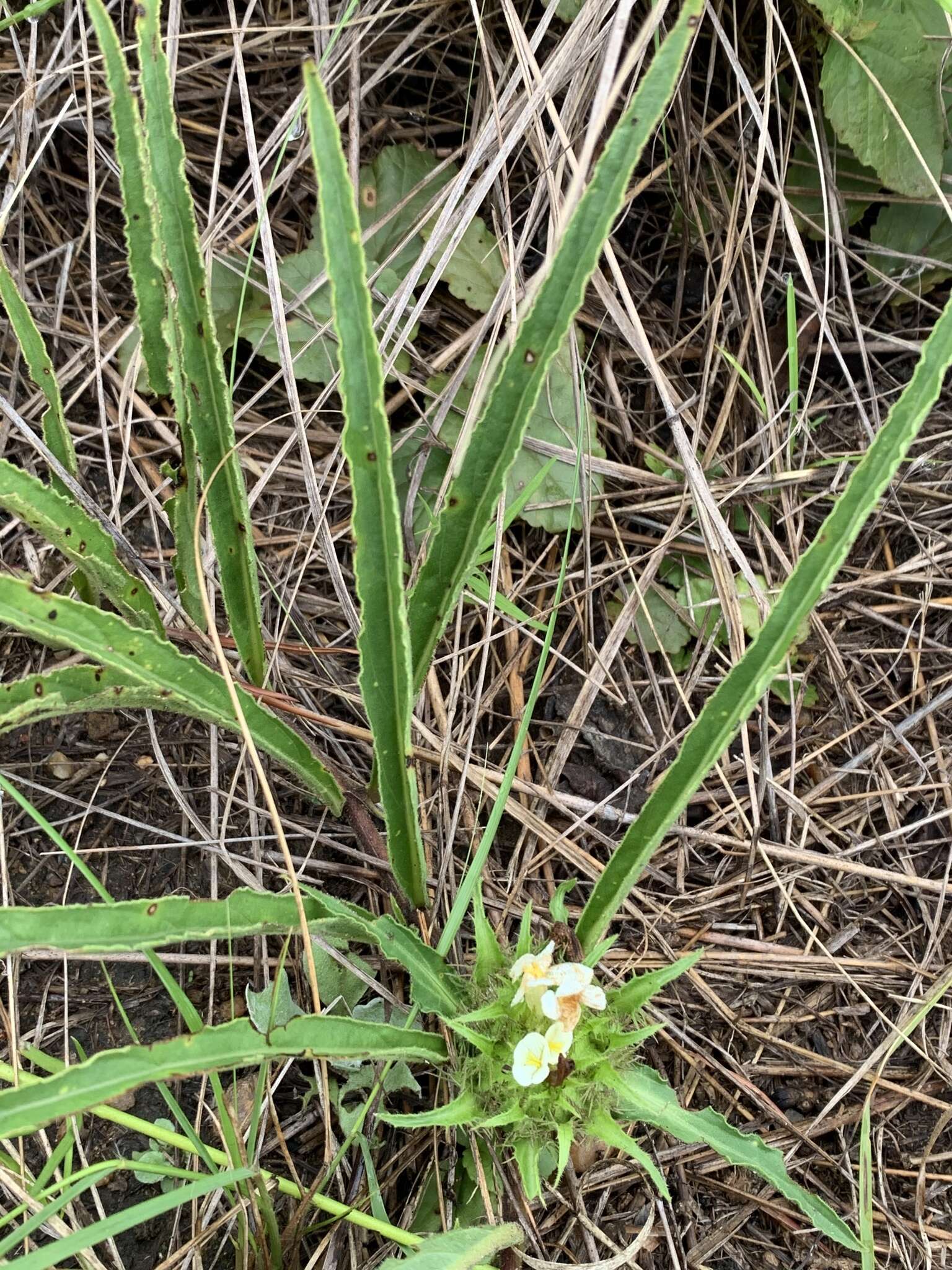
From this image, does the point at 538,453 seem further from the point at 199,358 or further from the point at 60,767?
the point at 60,767

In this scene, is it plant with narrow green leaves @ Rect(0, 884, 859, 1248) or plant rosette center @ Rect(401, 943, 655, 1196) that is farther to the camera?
plant rosette center @ Rect(401, 943, 655, 1196)

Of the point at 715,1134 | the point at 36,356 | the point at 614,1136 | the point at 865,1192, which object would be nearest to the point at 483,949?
the point at 614,1136

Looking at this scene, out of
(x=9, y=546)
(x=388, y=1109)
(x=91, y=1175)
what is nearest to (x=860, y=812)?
(x=388, y=1109)

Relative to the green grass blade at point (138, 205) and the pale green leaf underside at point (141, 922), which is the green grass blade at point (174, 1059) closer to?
the pale green leaf underside at point (141, 922)

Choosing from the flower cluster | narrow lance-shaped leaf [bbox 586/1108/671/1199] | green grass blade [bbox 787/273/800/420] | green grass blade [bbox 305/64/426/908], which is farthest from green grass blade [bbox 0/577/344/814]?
green grass blade [bbox 787/273/800/420]

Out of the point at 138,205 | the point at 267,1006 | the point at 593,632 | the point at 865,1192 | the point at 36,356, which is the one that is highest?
the point at 138,205

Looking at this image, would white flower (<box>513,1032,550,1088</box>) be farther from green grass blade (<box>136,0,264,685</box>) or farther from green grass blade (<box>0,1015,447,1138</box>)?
green grass blade (<box>136,0,264,685</box>)

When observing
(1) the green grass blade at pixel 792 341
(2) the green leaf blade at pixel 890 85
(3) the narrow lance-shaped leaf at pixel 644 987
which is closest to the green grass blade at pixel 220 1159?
(3) the narrow lance-shaped leaf at pixel 644 987
